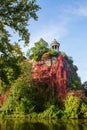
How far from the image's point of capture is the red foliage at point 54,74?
51.0 m

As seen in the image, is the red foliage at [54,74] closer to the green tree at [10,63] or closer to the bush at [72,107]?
the bush at [72,107]

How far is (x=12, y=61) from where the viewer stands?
21.6m

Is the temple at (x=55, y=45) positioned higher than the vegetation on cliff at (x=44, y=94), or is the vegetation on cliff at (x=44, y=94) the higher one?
the temple at (x=55, y=45)

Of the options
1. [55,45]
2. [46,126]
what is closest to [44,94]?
[55,45]

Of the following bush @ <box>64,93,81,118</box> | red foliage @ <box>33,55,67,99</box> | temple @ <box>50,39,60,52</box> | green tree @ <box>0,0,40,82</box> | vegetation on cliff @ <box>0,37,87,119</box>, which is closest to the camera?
green tree @ <box>0,0,40,82</box>

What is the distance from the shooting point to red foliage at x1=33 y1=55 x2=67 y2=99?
5100cm

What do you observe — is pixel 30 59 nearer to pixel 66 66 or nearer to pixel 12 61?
pixel 66 66

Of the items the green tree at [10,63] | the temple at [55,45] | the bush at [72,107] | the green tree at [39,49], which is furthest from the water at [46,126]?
the temple at [55,45]

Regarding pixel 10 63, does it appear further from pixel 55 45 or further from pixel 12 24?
pixel 55 45

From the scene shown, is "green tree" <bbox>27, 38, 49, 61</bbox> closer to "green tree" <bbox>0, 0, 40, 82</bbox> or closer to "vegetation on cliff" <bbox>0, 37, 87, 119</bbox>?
"vegetation on cliff" <bbox>0, 37, 87, 119</bbox>

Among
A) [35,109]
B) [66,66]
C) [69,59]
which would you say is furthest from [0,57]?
[69,59]

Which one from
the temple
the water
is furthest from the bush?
the temple

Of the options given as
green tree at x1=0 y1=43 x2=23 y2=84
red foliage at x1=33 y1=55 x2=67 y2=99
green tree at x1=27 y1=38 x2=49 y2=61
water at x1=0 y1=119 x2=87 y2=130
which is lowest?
water at x1=0 y1=119 x2=87 y2=130

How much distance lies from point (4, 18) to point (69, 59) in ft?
132
